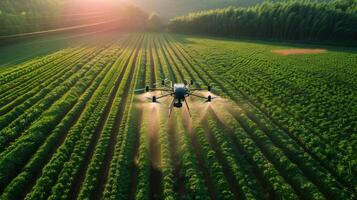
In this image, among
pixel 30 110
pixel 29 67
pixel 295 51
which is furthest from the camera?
pixel 295 51

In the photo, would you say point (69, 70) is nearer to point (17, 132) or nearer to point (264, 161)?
point (17, 132)

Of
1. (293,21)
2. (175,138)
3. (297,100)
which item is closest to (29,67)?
(175,138)

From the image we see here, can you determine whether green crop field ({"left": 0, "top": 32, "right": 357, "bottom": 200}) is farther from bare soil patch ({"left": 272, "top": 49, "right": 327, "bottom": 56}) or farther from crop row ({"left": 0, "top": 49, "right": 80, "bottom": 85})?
bare soil patch ({"left": 272, "top": 49, "right": 327, "bottom": 56})

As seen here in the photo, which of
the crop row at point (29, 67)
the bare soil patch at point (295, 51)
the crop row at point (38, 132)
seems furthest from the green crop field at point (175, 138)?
the bare soil patch at point (295, 51)

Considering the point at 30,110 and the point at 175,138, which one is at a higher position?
the point at 30,110

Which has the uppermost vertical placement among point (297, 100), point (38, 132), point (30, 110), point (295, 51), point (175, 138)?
point (295, 51)

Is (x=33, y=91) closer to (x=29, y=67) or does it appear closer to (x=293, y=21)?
(x=29, y=67)

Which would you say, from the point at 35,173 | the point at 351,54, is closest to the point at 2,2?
the point at 35,173
